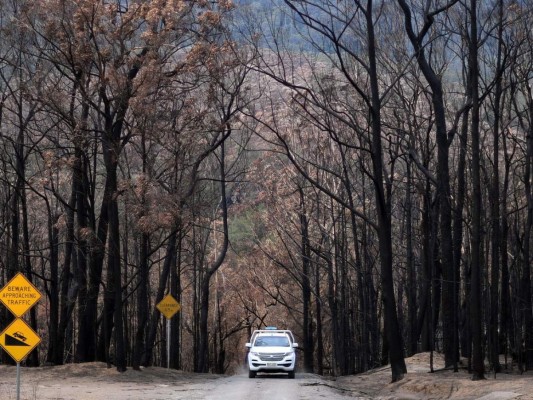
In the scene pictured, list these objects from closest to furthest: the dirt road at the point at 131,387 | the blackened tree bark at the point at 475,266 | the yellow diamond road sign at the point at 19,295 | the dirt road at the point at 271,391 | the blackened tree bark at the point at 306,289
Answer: the yellow diamond road sign at the point at 19,295
the blackened tree bark at the point at 475,266
the dirt road at the point at 131,387
the dirt road at the point at 271,391
the blackened tree bark at the point at 306,289

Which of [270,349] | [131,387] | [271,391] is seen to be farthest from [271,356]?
[271,391]

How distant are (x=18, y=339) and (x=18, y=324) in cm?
31

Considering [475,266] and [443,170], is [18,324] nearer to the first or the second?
[475,266]

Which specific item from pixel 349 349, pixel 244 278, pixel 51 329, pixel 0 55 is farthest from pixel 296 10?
pixel 244 278

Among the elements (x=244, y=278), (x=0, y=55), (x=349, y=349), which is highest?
(x=0, y=55)

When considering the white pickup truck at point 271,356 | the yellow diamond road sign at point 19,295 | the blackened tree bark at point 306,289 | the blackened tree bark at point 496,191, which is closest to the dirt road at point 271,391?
the white pickup truck at point 271,356

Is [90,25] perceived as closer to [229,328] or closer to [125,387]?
[125,387]

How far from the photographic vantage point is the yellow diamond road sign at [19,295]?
18.3 m

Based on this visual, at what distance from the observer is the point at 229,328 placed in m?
75.2

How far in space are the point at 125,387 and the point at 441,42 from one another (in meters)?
20.2

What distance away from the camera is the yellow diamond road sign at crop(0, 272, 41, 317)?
18.3 m

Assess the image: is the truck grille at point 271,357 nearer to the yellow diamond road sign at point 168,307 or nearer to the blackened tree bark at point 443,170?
the yellow diamond road sign at point 168,307

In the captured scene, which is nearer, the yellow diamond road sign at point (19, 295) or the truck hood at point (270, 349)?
the yellow diamond road sign at point (19, 295)

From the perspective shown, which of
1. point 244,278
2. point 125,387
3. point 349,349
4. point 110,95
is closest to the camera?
point 125,387
